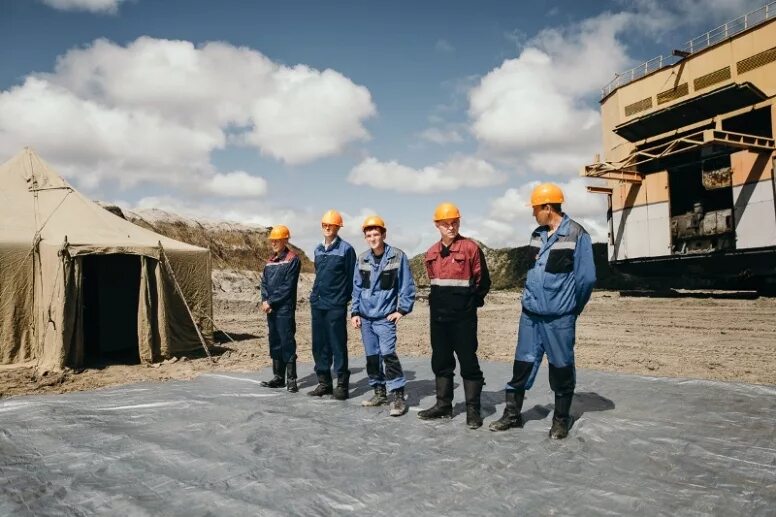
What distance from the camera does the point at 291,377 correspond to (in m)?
5.37

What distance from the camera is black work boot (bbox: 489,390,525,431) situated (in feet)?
12.1

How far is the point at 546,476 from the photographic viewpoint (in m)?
2.77

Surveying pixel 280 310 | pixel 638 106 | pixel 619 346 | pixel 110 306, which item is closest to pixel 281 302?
pixel 280 310

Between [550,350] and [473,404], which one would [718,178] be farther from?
[473,404]

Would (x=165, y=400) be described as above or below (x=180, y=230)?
below

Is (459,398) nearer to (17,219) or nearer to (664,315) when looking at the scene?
(17,219)

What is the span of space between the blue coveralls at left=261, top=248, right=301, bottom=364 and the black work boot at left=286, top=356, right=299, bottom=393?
0.10m

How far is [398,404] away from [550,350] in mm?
1407

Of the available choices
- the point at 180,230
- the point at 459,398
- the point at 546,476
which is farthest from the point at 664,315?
the point at 180,230

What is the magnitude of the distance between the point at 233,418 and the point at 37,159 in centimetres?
881

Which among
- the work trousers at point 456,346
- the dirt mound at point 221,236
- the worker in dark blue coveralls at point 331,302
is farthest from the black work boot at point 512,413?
the dirt mound at point 221,236

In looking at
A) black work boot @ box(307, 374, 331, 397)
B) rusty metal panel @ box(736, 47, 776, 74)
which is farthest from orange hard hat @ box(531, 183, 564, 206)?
rusty metal panel @ box(736, 47, 776, 74)

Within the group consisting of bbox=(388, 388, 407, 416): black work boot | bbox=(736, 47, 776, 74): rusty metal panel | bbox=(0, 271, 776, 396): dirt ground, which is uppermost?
bbox=(736, 47, 776, 74): rusty metal panel

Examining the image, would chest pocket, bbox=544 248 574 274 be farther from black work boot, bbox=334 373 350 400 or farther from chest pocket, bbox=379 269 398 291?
black work boot, bbox=334 373 350 400
